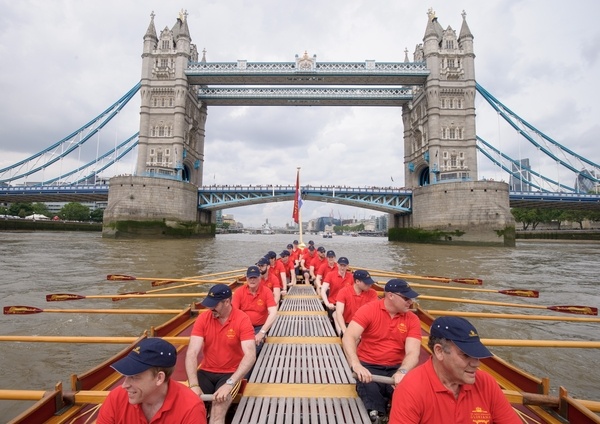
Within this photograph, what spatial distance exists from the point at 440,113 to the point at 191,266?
43265 millimetres

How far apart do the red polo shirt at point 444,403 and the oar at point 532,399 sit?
3.89 ft

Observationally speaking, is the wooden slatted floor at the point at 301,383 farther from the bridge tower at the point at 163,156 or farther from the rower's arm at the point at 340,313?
the bridge tower at the point at 163,156

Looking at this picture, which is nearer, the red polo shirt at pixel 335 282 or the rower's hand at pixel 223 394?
the rower's hand at pixel 223 394

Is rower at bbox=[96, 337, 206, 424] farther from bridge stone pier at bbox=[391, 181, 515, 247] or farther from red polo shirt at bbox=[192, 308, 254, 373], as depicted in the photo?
bridge stone pier at bbox=[391, 181, 515, 247]

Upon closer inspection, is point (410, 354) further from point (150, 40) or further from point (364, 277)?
point (150, 40)

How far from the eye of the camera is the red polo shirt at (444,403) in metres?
2.24

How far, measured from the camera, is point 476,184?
40969 mm

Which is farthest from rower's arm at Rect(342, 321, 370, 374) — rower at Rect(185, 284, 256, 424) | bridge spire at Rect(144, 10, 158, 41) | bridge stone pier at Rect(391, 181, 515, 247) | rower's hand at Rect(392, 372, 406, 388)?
bridge spire at Rect(144, 10, 158, 41)

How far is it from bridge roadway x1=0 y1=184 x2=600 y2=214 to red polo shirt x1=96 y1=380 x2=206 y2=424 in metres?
50.5

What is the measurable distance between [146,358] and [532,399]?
383 cm

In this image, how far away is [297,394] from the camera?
12.4ft

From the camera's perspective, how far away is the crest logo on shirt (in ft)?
7.43

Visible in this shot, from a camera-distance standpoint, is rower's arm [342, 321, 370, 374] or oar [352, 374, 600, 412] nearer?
oar [352, 374, 600, 412]

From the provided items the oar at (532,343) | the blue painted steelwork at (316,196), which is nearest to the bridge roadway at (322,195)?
the blue painted steelwork at (316,196)
